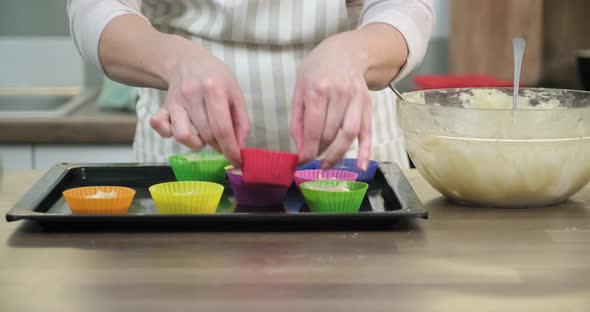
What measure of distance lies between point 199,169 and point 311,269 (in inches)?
13.5

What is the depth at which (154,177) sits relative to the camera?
1178mm

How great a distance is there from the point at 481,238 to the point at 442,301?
0.21 meters

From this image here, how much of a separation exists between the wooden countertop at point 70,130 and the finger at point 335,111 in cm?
126

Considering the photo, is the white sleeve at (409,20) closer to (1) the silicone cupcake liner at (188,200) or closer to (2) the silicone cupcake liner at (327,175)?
(2) the silicone cupcake liner at (327,175)

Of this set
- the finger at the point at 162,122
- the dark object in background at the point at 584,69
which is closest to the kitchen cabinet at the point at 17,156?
the finger at the point at 162,122

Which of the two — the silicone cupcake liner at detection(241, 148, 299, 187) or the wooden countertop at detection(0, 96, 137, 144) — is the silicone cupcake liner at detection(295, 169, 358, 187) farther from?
the wooden countertop at detection(0, 96, 137, 144)

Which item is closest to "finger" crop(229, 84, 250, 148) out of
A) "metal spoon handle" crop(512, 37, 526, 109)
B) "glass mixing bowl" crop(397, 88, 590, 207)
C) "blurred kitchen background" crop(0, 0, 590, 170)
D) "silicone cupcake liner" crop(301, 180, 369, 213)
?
"silicone cupcake liner" crop(301, 180, 369, 213)

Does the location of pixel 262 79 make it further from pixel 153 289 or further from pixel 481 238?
pixel 153 289

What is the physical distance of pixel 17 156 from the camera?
2.12m

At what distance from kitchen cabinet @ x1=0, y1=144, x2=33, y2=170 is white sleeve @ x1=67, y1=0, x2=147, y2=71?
1.00 meters

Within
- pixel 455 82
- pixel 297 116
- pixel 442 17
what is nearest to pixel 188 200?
pixel 297 116

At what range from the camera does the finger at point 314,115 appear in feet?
2.88

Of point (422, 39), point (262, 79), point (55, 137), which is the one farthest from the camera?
point (55, 137)

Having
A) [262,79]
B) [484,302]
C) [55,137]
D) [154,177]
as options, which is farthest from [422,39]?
[55,137]
